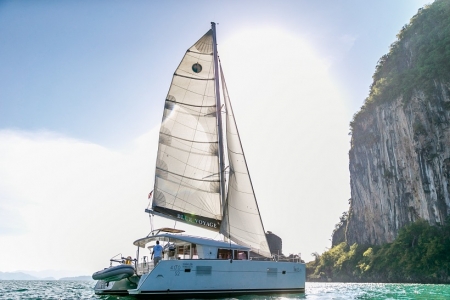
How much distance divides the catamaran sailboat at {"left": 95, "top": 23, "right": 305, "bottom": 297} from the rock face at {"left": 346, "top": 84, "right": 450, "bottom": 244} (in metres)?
38.3

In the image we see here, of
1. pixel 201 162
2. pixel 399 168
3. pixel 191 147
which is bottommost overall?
pixel 201 162

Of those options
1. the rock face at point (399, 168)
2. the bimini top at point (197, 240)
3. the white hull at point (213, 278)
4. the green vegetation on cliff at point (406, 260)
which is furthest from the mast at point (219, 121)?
the rock face at point (399, 168)

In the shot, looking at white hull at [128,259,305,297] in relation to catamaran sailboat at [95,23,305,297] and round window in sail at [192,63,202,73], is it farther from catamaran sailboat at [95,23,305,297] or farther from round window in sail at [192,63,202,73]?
round window in sail at [192,63,202,73]

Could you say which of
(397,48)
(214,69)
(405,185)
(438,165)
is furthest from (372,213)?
(214,69)

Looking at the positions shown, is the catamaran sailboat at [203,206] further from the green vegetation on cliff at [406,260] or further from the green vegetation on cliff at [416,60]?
the green vegetation on cliff at [416,60]

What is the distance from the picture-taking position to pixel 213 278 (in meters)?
16.2

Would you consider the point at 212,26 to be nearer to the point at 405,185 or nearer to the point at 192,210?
the point at 192,210

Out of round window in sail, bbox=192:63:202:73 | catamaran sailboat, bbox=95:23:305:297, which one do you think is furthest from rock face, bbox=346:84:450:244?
round window in sail, bbox=192:63:202:73

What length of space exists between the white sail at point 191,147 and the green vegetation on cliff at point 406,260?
113ft

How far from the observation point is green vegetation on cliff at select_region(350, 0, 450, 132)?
52.3 meters

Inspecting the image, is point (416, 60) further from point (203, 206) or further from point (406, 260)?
point (203, 206)

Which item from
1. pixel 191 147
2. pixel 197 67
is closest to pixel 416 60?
pixel 197 67

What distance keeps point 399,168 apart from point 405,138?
4820mm

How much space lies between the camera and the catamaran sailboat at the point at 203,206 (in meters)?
16.1
